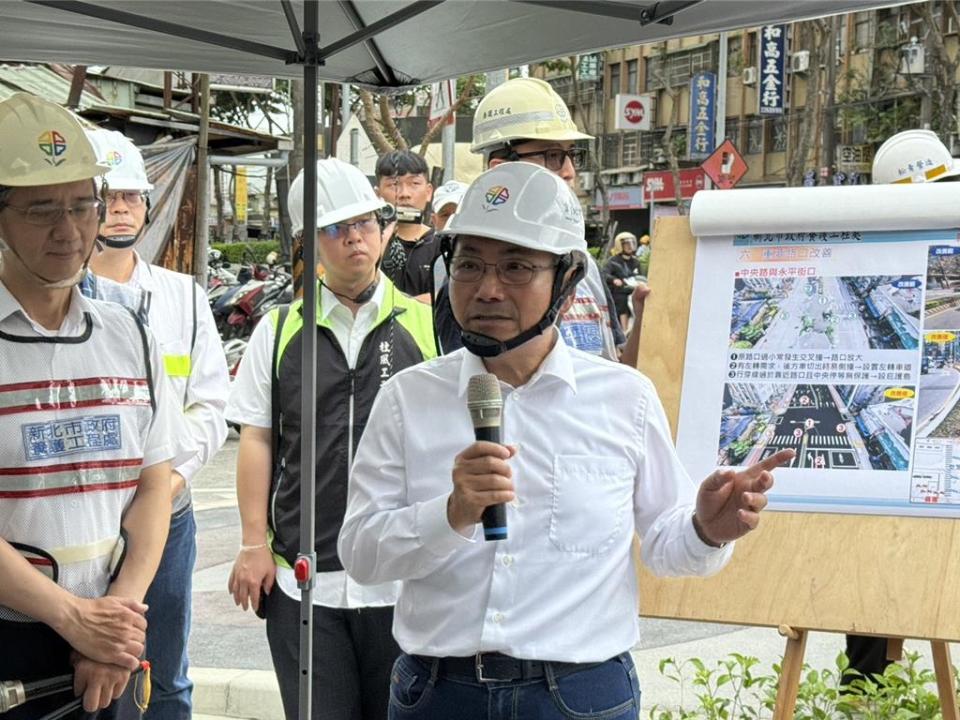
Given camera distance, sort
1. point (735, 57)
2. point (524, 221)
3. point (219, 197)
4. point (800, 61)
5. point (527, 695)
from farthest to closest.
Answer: point (735, 57) < point (800, 61) < point (219, 197) < point (524, 221) < point (527, 695)

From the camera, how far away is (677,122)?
6172 centimetres

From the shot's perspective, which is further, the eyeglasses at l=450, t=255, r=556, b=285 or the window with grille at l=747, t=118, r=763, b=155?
the window with grille at l=747, t=118, r=763, b=155

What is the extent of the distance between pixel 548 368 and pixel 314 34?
133cm

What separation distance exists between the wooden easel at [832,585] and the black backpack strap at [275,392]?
3.78ft

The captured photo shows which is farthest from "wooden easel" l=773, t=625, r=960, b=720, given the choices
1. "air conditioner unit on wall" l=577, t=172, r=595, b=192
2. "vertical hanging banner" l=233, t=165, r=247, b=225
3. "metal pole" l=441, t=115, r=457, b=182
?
"air conditioner unit on wall" l=577, t=172, r=595, b=192

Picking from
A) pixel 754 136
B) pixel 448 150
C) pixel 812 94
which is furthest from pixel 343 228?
pixel 754 136

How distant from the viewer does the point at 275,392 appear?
13.0 ft

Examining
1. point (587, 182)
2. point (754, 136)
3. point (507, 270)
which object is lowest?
point (507, 270)

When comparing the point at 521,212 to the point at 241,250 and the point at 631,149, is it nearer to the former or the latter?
the point at 241,250

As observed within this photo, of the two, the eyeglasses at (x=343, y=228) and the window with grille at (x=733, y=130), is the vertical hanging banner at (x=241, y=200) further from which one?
Result: the eyeglasses at (x=343, y=228)

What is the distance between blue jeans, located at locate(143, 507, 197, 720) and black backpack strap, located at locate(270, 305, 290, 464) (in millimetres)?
485

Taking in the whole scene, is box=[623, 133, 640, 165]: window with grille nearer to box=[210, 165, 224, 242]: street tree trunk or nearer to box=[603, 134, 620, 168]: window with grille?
box=[603, 134, 620, 168]: window with grille

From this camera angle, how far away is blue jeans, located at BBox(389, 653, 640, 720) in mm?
2574

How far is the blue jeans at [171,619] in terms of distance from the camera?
4.28m
